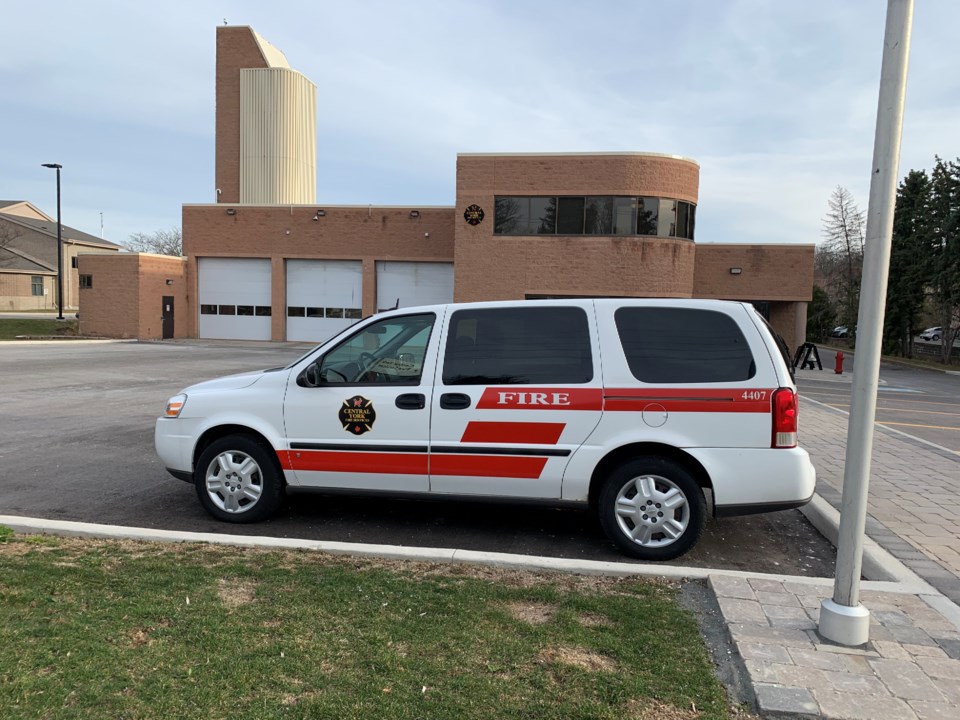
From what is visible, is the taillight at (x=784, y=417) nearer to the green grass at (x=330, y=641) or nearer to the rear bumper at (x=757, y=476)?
the rear bumper at (x=757, y=476)

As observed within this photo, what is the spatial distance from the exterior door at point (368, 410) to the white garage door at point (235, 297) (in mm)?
30939

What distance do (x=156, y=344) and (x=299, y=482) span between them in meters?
28.7

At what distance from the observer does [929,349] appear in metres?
44.8

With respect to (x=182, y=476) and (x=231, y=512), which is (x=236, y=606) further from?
(x=182, y=476)

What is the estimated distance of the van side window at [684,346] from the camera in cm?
477

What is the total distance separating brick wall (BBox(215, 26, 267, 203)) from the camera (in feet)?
132

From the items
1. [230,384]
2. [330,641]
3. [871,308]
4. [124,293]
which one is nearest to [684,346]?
[871,308]

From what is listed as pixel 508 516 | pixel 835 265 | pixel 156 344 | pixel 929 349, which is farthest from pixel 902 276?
pixel 508 516

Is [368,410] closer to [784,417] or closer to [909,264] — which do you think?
[784,417]

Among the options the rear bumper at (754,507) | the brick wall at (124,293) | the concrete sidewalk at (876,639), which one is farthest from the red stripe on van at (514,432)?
the brick wall at (124,293)

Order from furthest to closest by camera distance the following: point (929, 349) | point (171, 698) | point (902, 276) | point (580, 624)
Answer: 1. point (929, 349)
2. point (902, 276)
3. point (580, 624)
4. point (171, 698)

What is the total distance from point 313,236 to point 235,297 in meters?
5.30

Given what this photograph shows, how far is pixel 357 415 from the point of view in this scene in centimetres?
527

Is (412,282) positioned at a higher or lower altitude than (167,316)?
higher
